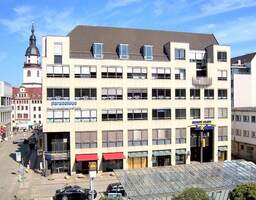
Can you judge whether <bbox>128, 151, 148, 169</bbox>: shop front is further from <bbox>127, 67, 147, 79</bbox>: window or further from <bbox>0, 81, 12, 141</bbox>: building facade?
<bbox>0, 81, 12, 141</bbox>: building facade

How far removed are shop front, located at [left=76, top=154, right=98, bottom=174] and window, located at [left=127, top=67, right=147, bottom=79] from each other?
1358 cm

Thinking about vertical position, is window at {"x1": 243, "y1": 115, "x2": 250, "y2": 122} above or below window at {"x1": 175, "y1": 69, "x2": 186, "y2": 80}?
below

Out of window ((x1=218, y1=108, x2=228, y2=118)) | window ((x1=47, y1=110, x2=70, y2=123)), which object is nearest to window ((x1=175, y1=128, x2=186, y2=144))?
window ((x1=218, y1=108, x2=228, y2=118))

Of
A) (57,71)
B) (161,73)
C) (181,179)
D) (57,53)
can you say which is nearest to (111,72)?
(57,71)

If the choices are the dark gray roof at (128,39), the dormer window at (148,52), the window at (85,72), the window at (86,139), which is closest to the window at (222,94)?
the dark gray roof at (128,39)

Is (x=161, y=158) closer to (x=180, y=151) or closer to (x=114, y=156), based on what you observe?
(x=180, y=151)

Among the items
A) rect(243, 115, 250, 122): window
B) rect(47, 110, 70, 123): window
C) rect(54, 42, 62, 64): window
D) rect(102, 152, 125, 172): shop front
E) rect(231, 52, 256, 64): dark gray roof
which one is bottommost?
rect(102, 152, 125, 172): shop front

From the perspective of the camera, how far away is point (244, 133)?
68.4 meters

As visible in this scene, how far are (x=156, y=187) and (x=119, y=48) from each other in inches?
1161

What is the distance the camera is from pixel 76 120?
56281 mm

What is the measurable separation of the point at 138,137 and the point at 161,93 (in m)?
8.03

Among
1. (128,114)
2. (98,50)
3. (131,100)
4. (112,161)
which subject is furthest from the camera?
(131,100)

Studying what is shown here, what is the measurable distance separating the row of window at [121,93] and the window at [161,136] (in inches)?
215

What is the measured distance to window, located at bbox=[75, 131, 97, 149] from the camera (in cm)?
5622
